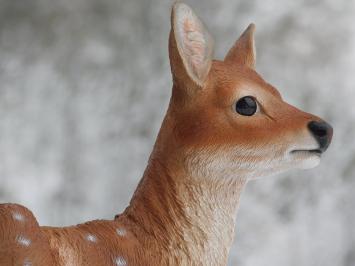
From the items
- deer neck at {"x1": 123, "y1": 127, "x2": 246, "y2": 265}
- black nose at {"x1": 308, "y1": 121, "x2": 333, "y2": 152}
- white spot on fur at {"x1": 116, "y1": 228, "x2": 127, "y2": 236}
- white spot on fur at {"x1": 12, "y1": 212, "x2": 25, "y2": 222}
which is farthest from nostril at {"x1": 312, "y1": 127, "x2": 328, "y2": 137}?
white spot on fur at {"x1": 12, "y1": 212, "x2": 25, "y2": 222}

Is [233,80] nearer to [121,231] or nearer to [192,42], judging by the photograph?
[192,42]

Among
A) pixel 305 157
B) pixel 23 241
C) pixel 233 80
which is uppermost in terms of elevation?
pixel 233 80

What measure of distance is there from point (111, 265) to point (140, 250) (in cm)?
5

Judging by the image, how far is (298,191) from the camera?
5.65 feet

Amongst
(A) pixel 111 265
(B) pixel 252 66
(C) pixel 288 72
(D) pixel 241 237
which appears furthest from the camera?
(C) pixel 288 72

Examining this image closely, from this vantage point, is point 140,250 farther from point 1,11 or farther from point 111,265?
point 1,11

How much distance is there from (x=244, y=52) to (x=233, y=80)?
0.41ft

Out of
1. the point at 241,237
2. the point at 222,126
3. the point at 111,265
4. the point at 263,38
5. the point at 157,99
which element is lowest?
the point at 111,265

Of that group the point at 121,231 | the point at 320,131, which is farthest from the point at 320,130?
the point at 121,231

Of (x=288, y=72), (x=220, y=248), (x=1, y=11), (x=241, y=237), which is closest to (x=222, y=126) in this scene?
(x=220, y=248)

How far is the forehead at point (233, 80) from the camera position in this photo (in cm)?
97

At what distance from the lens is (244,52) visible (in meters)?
1.10

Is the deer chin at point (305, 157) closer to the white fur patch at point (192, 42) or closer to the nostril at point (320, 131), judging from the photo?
the nostril at point (320, 131)

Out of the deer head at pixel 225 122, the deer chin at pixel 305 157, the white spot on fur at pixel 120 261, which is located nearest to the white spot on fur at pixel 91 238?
the white spot on fur at pixel 120 261
